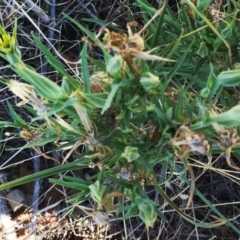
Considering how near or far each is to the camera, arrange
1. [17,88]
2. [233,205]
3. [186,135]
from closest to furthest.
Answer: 1. [186,135]
2. [17,88]
3. [233,205]

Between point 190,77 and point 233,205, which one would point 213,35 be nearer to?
point 190,77

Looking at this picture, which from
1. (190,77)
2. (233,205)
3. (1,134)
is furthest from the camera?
(233,205)

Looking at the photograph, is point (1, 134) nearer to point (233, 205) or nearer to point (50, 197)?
point (50, 197)

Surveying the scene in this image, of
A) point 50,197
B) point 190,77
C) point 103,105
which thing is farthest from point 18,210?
point 103,105

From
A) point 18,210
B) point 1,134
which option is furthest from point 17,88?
point 18,210

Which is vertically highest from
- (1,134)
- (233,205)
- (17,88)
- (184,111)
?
(17,88)

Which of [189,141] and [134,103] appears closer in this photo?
[189,141]

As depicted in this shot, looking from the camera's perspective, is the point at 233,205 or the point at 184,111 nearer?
the point at 184,111

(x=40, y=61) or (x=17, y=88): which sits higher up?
(x=17, y=88)

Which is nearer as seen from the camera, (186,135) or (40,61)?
(186,135)
